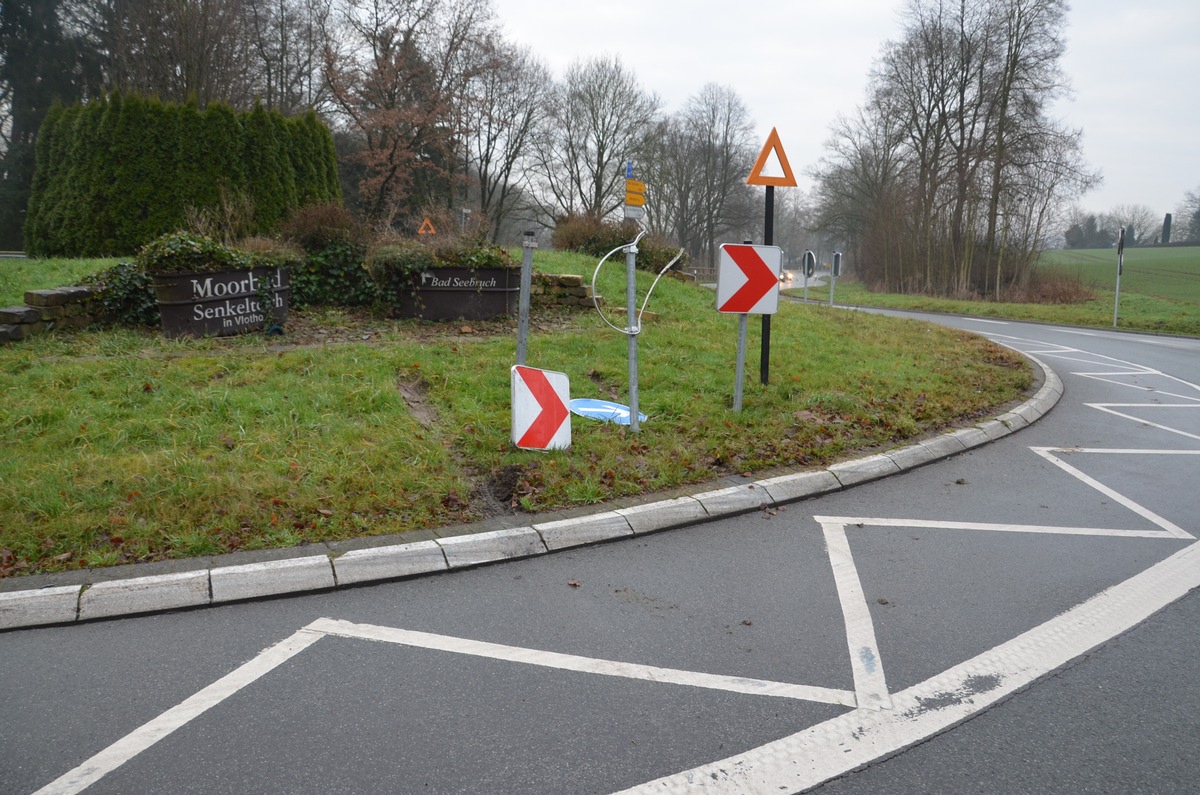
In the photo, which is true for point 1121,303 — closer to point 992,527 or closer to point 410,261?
point 410,261

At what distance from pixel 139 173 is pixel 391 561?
46.4ft

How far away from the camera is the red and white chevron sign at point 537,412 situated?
5.59 m

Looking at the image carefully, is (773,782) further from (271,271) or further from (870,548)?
(271,271)

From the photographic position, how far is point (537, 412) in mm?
5645

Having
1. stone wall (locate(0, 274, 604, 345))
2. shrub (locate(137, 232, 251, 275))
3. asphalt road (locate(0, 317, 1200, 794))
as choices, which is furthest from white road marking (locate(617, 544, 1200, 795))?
shrub (locate(137, 232, 251, 275))

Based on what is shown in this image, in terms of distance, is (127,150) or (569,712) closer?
(569,712)

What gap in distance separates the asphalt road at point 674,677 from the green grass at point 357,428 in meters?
0.73

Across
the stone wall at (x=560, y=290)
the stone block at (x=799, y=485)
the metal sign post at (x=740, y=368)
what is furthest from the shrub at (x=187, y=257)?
the stone block at (x=799, y=485)

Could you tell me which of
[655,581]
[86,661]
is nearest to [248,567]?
[86,661]

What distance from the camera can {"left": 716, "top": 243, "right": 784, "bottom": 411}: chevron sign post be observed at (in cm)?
666

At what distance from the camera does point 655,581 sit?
3990 mm

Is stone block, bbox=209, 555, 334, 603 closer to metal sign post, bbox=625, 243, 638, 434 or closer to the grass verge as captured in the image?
metal sign post, bbox=625, 243, 638, 434

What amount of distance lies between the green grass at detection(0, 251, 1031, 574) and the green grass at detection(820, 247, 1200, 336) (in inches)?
655

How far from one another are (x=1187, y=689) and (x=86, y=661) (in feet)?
14.6
